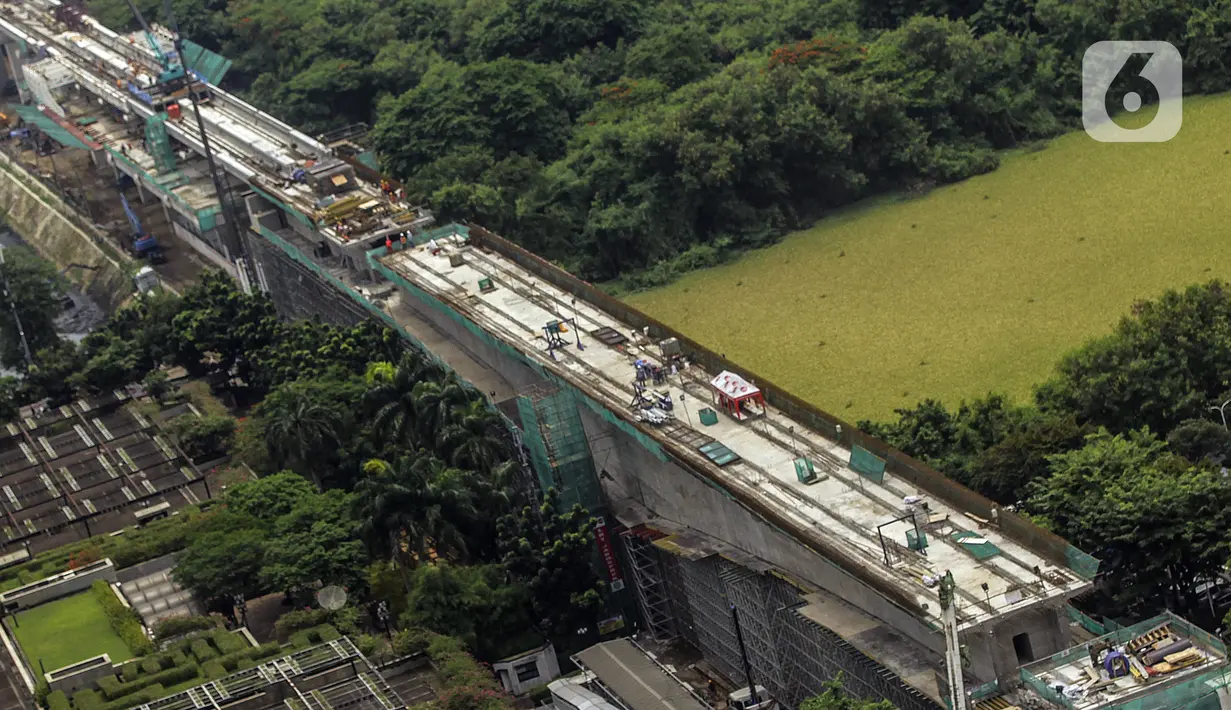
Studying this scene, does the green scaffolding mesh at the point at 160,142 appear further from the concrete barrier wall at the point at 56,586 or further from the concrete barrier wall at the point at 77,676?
the concrete barrier wall at the point at 77,676

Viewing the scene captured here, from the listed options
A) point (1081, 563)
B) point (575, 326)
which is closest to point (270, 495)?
point (575, 326)

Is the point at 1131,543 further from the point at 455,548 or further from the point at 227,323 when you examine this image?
the point at 227,323

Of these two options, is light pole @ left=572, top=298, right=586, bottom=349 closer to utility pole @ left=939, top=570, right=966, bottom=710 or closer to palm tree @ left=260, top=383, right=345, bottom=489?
Answer: palm tree @ left=260, top=383, right=345, bottom=489

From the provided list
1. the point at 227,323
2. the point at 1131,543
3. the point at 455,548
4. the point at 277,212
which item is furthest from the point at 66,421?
the point at 1131,543

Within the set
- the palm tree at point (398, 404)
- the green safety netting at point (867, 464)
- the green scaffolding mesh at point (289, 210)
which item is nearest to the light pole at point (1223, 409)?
the green safety netting at point (867, 464)

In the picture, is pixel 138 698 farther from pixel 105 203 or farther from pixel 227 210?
pixel 105 203

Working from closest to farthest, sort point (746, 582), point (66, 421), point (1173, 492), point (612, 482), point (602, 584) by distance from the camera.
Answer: point (1173, 492), point (746, 582), point (602, 584), point (612, 482), point (66, 421)
